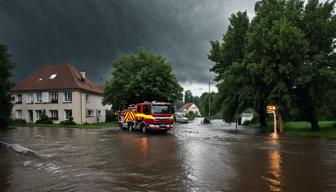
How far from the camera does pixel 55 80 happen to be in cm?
5041

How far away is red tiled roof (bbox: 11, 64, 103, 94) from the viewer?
160 feet

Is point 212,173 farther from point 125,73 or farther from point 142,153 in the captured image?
point 125,73

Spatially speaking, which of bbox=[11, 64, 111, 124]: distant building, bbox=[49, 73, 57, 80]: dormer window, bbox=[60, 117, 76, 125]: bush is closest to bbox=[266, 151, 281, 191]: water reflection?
bbox=[60, 117, 76, 125]: bush

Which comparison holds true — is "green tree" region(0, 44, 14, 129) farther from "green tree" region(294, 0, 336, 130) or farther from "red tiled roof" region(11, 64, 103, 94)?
"green tree" region(294, 0, 336, 130)

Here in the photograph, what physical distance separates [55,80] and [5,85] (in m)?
10.1

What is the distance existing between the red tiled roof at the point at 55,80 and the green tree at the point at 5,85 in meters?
7.47

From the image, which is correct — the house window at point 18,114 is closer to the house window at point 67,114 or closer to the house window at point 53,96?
the house window at point 53,96

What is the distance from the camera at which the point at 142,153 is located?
598 inches

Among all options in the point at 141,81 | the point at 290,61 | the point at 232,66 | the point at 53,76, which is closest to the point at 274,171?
the point at 290,61

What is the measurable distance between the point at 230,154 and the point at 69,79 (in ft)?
131

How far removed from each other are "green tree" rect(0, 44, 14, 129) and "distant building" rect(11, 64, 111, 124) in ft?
24.6

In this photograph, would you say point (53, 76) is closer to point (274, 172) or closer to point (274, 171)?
point (274, 171)

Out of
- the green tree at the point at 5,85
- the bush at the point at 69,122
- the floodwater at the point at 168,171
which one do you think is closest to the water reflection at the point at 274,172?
the floodwater at the point at 168,171

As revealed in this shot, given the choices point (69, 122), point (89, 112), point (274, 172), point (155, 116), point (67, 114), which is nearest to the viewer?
point (274, 172)
